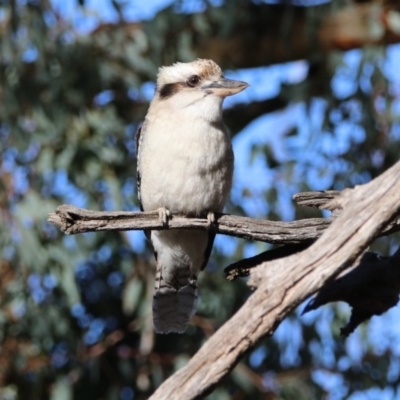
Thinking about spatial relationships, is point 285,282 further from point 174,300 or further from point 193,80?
point 174,300

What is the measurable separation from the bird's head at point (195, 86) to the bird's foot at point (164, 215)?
46cm

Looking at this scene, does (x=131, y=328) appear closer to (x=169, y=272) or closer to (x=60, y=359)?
(x=60, y=359)

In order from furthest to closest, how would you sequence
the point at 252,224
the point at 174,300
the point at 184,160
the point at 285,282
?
the point at 174,300
the point at 184,160
the point at 252,224
the point at 285,282

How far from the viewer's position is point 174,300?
484 cm

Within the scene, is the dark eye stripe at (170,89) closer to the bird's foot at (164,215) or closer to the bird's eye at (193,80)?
the bird's eye at (193,80)

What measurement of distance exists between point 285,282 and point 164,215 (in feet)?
4.42

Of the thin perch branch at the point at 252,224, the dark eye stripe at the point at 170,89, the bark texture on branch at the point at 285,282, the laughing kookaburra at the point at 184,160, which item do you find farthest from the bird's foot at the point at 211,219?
the bark texture on branch at the point at 285,282

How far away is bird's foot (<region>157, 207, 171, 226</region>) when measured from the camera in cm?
401

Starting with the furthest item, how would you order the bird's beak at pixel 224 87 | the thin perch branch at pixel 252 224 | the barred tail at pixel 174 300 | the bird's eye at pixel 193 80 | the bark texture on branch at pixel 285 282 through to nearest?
the barred tail at pixel 174 300
the bird's eye at pixel 193 80
the bird's beak at pixel 224 87
the thin perch branch at pixel 252 224
the bark texture on branch at pixel 285 282

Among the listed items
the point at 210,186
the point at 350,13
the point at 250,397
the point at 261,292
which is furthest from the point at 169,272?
the point at 350,13

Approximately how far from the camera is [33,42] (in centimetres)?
592

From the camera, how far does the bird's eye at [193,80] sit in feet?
15.1

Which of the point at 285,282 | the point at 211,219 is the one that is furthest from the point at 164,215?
the point at 285,282

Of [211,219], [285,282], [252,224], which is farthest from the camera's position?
[211,219]
